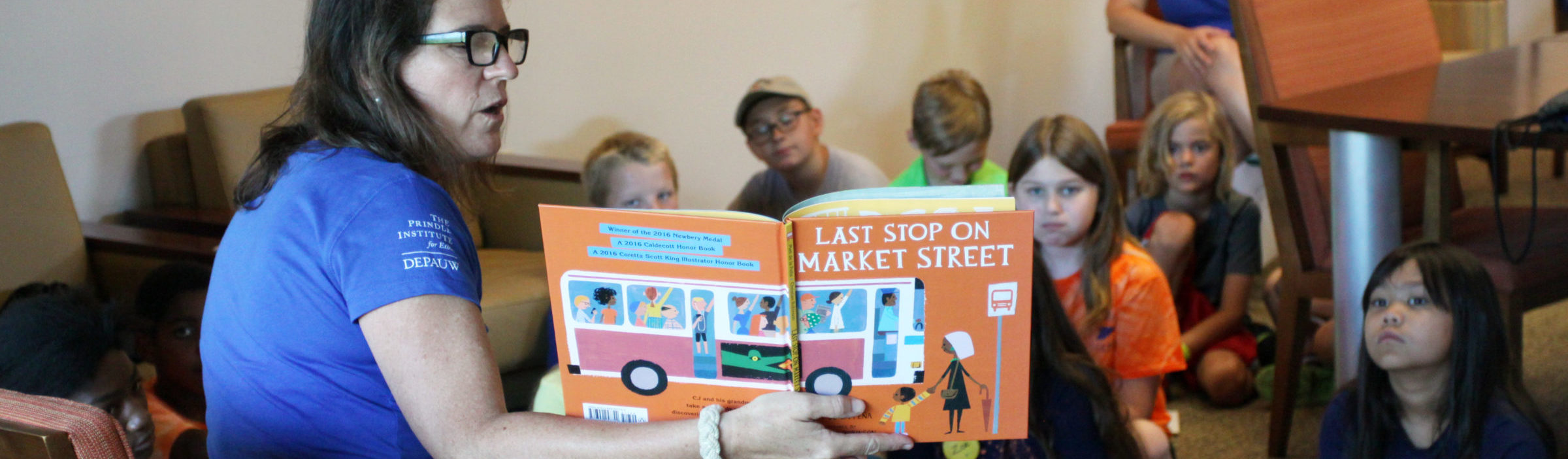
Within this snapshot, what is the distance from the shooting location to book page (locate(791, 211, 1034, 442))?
985 mm

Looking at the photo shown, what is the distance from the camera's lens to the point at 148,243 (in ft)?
7.59

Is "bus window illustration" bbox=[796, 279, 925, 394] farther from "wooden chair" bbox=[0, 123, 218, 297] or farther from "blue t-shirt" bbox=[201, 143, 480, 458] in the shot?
"wooden chair" bbox=[0, 123, 218, 297]

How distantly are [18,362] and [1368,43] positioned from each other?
235cm

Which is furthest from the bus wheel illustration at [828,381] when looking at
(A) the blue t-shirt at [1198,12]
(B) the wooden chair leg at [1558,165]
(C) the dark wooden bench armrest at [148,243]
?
(B) the wooden chair leg at [1558,165]

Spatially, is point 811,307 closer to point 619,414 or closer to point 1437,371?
point 619,414

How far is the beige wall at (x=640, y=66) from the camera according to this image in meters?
2.62

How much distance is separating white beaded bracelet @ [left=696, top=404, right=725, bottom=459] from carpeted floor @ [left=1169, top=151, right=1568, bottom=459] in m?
1.47

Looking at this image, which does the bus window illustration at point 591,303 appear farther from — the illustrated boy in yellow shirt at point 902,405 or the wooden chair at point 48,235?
the wooden chair at point 48,235

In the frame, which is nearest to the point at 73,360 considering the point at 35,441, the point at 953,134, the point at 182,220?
the point at 182,220

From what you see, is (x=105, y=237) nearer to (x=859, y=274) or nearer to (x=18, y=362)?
(x=18, y=362)

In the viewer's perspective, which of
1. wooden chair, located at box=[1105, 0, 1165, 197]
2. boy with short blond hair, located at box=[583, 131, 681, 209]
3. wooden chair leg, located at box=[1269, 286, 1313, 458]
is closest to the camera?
wooden chair leg, located at box=[1269, 286, 1313, 458]

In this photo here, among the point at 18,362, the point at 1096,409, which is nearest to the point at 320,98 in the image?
the point at 18,362

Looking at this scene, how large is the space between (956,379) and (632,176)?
4.60ft

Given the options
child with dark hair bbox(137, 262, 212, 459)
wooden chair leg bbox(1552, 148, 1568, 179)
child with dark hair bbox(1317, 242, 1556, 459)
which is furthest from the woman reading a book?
wooden chair leg bbox(1552, 148, 1568, 179)
